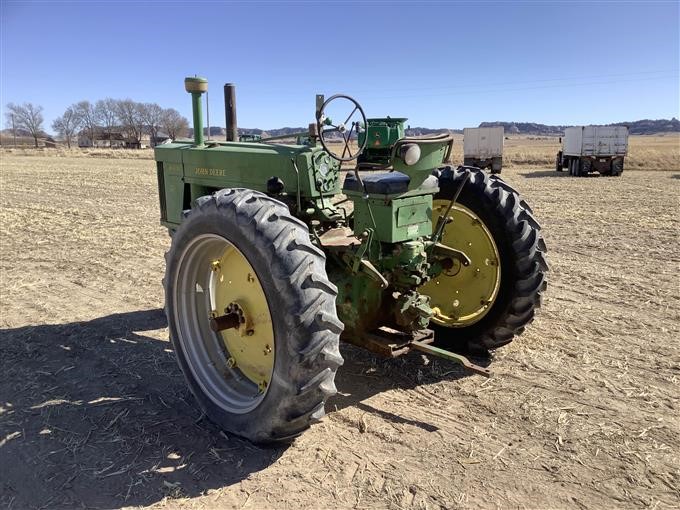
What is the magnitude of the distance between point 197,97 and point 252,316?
7.98ft

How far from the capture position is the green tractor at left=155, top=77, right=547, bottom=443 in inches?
109

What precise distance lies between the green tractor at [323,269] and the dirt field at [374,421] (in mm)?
327

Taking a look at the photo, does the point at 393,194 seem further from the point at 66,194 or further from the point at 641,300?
the point at 66,194

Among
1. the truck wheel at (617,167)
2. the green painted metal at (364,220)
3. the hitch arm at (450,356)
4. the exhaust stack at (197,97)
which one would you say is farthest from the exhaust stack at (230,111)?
the truck wheel at (617,167)

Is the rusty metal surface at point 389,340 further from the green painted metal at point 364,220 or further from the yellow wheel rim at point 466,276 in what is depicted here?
the yellow wheel rim at point 466,276

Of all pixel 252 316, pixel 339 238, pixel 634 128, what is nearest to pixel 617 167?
pixel 339 238

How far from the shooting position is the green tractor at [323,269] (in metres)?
2.77

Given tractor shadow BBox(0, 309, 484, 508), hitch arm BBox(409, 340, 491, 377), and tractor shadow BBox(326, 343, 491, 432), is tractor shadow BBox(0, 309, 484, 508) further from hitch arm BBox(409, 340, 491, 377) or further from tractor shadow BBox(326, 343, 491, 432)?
hitch arm BBox(409, 340, 491, 377)

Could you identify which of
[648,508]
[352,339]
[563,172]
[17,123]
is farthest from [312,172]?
[17,123]

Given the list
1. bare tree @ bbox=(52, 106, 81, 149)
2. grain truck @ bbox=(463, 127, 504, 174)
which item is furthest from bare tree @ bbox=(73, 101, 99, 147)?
grain truck @ bbox=(463, 127, 504, 174)

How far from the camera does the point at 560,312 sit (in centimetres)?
535

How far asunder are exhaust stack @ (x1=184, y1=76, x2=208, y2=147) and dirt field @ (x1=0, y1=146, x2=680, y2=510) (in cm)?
188

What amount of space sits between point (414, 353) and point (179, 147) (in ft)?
9.51

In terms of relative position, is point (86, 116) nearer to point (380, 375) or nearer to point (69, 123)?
point (69, 123)
